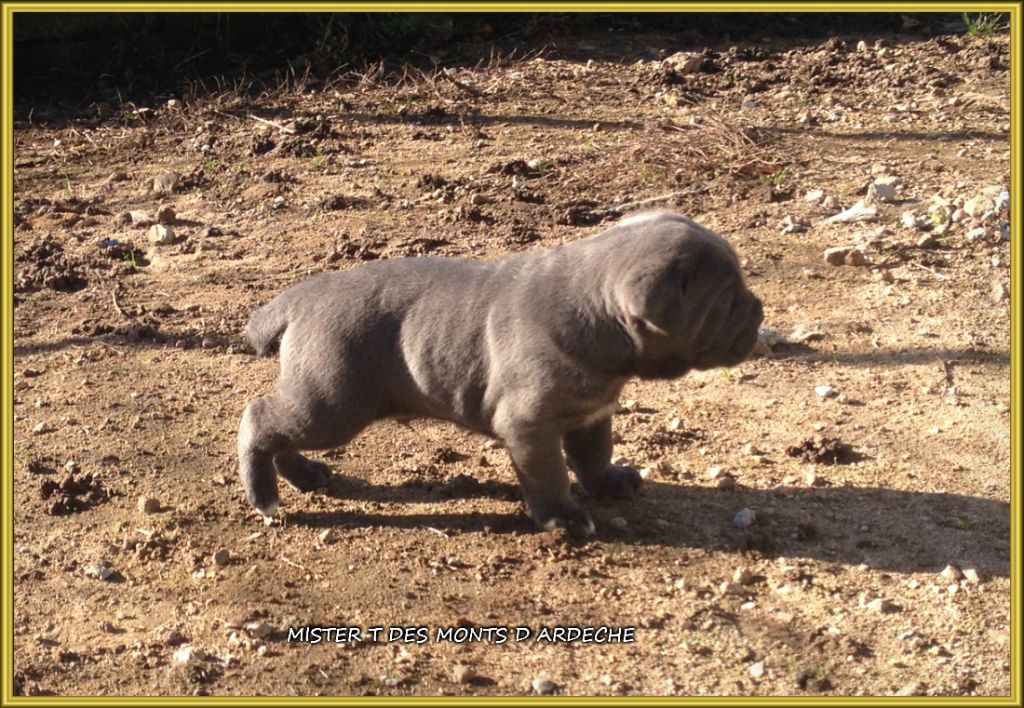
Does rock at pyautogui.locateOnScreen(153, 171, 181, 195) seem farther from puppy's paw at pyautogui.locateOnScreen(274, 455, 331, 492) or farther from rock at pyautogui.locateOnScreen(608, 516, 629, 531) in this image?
rock at pyautogui.locateOnScreen(608, 516, 629, 531)

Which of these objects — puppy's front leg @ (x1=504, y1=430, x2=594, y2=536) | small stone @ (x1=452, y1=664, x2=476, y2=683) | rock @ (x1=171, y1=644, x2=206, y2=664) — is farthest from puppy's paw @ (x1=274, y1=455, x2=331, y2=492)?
small stone @ (x1=452, y1=664, x2=476, y2=683)

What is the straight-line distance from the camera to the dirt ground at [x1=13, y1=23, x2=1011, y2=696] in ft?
17.9

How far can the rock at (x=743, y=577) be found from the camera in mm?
5832

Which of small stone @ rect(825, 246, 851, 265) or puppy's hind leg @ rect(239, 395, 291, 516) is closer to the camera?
puppy's hind leg @ rect(239, 395, 291, 516)

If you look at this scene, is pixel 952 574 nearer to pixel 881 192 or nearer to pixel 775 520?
pixel 775 520

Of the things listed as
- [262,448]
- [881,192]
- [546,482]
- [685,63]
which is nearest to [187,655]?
[262,448]

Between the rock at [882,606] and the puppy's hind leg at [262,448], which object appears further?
the puppy's hind leg at [262,448]

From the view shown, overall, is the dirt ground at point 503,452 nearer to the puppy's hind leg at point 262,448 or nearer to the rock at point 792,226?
the rock at point 792,226

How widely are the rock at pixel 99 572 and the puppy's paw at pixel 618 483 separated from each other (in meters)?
2.44

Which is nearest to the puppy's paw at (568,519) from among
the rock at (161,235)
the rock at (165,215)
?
the rock at (161,235)

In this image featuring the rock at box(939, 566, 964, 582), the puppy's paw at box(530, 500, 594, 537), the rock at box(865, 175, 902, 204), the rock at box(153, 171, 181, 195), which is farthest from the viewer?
→ the rock at box(153, 171, 181, 195)

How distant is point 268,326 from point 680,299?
2054mm

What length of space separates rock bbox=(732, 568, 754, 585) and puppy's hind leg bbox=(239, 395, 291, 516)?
2.22 meters

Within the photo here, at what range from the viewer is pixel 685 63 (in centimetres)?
1253
